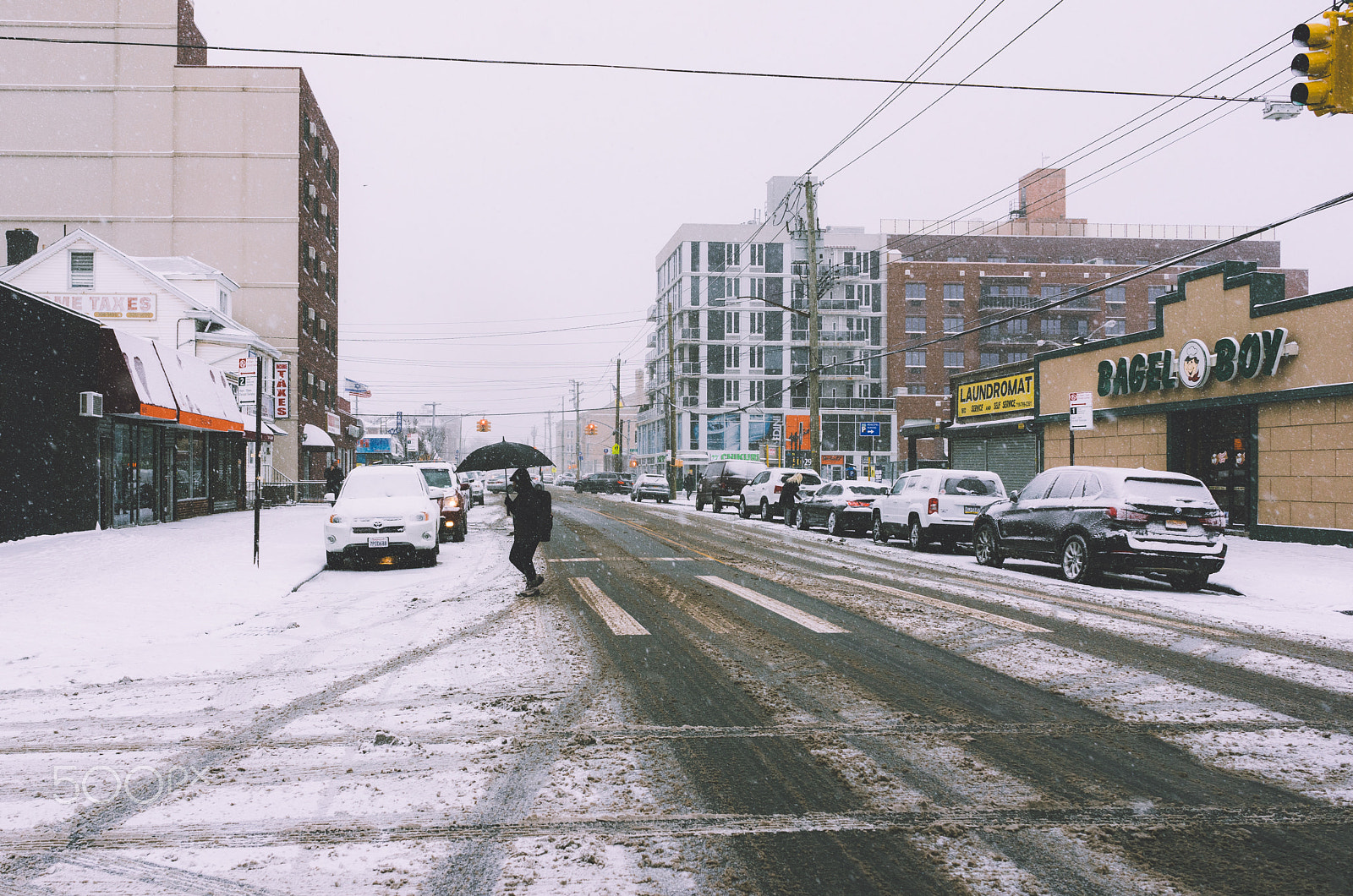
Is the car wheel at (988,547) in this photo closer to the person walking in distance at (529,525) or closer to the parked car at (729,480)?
the person walking in distance at (529,525)

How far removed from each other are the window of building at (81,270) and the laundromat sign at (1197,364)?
33.5 m

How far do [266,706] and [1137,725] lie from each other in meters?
5.73

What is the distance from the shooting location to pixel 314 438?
149ft

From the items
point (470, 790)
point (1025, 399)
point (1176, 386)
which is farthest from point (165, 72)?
point (470, 790)

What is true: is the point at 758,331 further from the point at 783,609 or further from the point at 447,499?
the point at 783,609

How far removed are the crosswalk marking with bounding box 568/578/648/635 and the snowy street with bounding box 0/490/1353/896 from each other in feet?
0.25

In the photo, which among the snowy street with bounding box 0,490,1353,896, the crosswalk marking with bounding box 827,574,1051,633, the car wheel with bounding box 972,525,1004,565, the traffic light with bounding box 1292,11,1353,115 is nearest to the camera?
the snowy street with bounding box 0,490,1353,896

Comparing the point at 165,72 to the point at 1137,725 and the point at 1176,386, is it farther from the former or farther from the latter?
the point at 1137,725

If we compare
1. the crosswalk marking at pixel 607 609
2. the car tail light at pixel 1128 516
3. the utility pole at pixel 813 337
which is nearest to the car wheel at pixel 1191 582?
the car tail light at pixel 1128 516

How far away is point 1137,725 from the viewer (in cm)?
562

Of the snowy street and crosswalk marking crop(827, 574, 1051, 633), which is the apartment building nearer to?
crosswalk marking crop(827, 574, 1051, 633)

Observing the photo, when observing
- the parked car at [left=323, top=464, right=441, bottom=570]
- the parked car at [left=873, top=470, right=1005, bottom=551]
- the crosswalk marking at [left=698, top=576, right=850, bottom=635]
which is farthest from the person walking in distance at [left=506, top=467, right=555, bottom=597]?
the parked car at [left=873, top=470, right=1005, bottom=551]

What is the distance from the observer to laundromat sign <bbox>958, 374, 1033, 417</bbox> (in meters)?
29.9

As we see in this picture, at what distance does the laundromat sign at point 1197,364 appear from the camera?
63.9 feet
